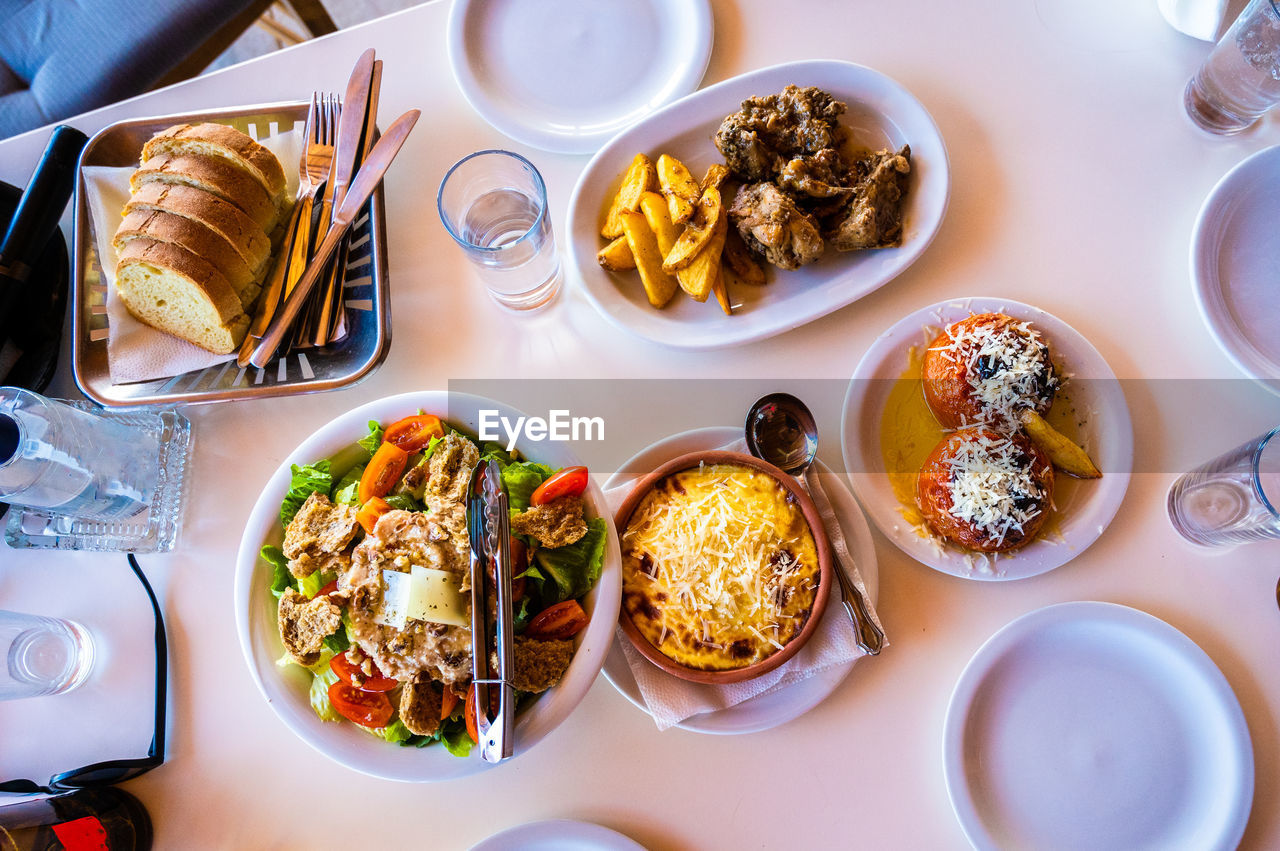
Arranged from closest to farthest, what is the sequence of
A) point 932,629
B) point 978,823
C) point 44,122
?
point 978,823, point 932,629, point 44,122

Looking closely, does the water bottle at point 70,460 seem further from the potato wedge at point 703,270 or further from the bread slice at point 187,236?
the potato wedge at point 703,270

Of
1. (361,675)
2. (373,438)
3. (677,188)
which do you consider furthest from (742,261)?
(361,675)

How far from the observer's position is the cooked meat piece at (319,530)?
1.20m

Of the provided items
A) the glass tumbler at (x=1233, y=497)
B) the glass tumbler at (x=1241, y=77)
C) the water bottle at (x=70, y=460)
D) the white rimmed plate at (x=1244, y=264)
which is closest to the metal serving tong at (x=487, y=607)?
the water bottle at (x=70, y=460)

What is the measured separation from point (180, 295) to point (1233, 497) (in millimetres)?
1873

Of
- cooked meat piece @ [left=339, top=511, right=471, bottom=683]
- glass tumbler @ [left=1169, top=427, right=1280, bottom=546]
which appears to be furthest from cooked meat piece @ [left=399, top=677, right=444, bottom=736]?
glass tumbler @ [left=1169, top=427, right=1280, bottom=546]

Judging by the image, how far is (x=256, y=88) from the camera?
66.1 inches

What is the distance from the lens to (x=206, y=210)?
1389 mm

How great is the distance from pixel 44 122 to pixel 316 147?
1.09 meters

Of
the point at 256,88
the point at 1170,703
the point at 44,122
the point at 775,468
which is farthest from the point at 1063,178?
the point at 44,122

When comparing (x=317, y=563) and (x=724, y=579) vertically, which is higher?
(x=317, y=563)

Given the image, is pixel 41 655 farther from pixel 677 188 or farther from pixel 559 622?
pixel 677 188

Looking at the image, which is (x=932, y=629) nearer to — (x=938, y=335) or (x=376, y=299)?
(x=938, y=335)

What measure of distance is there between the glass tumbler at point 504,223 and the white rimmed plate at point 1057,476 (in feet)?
2.04
